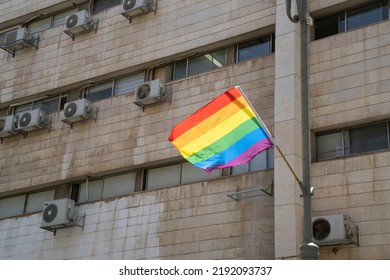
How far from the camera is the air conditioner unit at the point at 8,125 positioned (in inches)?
952


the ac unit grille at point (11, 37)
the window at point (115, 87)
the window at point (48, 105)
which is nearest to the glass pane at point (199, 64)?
the window at point (115, 87)

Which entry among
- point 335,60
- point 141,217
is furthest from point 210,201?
point 335,60

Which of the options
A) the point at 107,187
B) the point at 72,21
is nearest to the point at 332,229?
the point at 107,187

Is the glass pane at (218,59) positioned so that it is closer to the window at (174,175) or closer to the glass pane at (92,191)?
the window at (174,175)

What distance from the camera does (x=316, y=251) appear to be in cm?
1070

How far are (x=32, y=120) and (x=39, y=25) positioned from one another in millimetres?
4807

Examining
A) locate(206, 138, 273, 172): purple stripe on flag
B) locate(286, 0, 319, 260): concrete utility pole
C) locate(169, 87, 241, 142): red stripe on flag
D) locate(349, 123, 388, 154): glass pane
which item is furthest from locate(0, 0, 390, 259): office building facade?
locate(286, 0, 319, 260): concrete utility pole

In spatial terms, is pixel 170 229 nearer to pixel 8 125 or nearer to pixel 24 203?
pixel 24 203

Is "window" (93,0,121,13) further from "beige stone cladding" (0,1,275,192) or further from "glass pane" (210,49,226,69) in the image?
"glass pane" (210,49,226,69)

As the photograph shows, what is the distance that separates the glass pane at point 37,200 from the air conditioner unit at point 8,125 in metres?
2.53

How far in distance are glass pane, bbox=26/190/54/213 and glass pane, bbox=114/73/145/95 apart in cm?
422

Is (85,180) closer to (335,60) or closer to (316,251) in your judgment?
(335,60)

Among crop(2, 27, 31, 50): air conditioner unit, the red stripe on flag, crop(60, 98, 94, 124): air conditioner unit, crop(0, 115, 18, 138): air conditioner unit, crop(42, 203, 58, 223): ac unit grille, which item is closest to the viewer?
the red stripe on flag

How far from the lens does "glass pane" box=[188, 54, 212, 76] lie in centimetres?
2114
